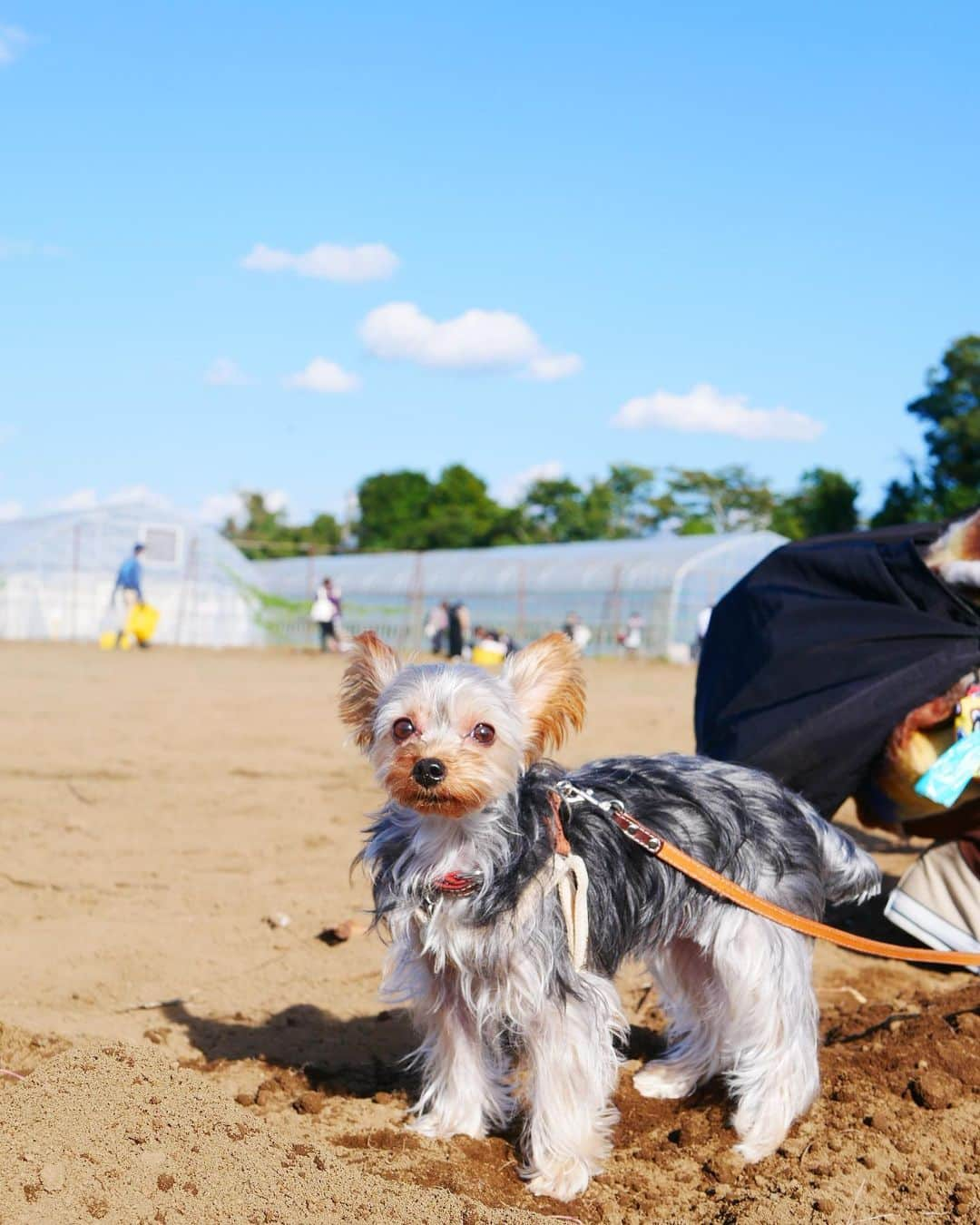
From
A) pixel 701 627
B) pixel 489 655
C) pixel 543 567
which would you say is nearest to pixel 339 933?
pixel 701 627

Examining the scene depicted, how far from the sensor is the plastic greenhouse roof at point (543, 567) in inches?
1900

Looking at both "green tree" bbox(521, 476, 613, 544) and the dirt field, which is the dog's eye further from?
"green tree" bbox(521, 476, 613, 544)

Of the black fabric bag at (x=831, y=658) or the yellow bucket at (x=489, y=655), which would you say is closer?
the black fabric bag at (x=831, y=658)

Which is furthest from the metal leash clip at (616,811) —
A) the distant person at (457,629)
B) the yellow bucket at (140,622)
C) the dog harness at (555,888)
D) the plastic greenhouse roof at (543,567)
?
the plastic greenhouse roof at (543,567)

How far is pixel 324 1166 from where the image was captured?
382cm

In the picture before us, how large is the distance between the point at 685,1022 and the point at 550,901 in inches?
49.6

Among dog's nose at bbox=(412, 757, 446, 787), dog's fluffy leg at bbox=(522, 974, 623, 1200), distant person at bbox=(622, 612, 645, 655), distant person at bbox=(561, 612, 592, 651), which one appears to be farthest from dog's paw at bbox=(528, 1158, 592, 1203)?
distant person at bbox=(622, 612, 645, 655)

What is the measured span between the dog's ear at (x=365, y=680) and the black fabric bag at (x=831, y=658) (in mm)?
2143

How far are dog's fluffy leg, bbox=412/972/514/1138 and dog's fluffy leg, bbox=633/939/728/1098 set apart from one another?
80 centimetres

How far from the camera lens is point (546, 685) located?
445 cm

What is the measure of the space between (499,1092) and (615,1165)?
503mm

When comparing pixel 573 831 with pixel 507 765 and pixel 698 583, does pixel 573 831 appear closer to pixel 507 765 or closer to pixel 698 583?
pixel 507 765

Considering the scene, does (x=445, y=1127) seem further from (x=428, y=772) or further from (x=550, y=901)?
(x=428, y=772)

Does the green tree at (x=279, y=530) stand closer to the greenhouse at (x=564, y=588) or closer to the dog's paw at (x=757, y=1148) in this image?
the greenhouse at (x=564, y=588)
